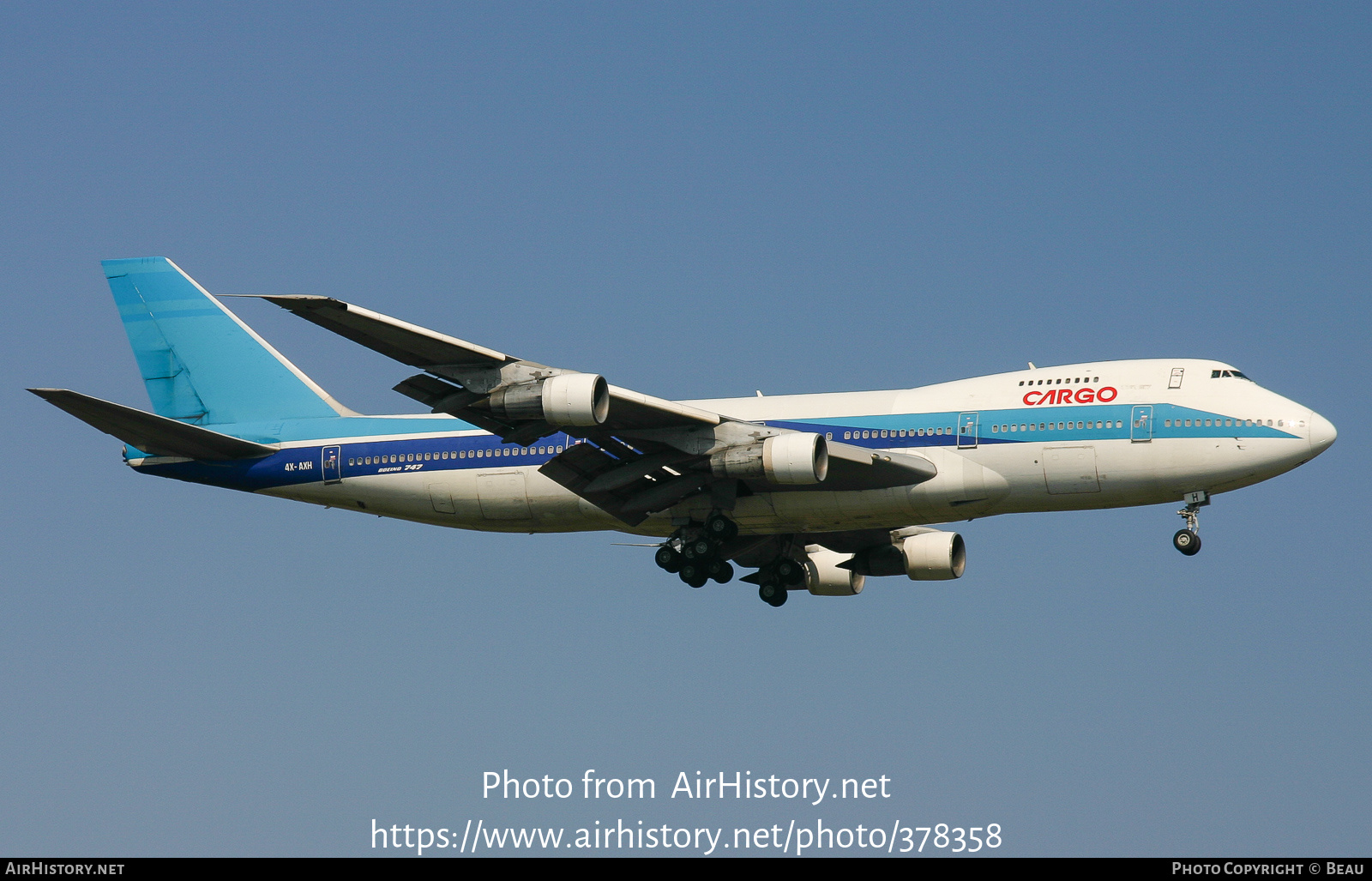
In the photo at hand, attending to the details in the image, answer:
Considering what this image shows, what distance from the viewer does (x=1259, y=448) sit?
3409 cm

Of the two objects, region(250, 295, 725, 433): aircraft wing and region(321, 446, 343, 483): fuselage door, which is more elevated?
region(250, 295, 725, 433): aircraft wing

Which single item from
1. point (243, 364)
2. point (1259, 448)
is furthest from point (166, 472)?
point (1259, 448)

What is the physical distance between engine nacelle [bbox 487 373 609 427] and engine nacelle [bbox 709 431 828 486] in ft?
11.4

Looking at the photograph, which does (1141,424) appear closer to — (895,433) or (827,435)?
(895,433)

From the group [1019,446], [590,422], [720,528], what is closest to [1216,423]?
[1019,446]

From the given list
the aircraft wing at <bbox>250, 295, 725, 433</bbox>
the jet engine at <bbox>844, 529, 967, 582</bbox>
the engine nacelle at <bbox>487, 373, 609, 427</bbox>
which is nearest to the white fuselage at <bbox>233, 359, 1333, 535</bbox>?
the aircraft wing at <bbox>250, 295, 725, 433</bbox>

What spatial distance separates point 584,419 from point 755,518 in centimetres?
688

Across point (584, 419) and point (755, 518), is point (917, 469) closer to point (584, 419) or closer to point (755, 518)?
point (755, 518)

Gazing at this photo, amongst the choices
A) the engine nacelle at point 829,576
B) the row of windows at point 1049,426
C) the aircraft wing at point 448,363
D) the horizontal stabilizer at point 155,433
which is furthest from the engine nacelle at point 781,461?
the horizontal stabilizer at point 155,433

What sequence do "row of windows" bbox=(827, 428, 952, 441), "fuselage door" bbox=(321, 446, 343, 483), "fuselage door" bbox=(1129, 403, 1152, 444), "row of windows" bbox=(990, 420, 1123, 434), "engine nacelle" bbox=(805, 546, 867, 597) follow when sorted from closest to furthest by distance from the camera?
"fuselage door" bbox=(1129, 403, 1152, 444) < "row of windows" bbox=(990, 420, 1123, 434) < "row of windows" bbox=(827, 428, 952, 441) < "fuselage door" bbox=(321, 446, 343, 483) < "engine nacelle" bbox=(805, 546, 867, 597)

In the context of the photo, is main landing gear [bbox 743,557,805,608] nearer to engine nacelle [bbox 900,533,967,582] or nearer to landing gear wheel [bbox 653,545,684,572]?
engine nacelle [bbox 900,533,967,582]

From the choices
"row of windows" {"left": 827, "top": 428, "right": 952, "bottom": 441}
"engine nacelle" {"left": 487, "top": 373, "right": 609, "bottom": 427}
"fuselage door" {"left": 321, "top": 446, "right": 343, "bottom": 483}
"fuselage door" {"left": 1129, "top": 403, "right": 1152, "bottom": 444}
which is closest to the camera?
"engine nacelle" {"left": 487, "top": 373, "right": 609, "bottom": 427}

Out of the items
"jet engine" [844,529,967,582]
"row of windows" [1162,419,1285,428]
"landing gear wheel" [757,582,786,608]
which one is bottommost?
"landing gear wheel" [757,582,786,608]

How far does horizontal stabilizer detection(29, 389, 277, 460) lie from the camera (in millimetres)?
35281
